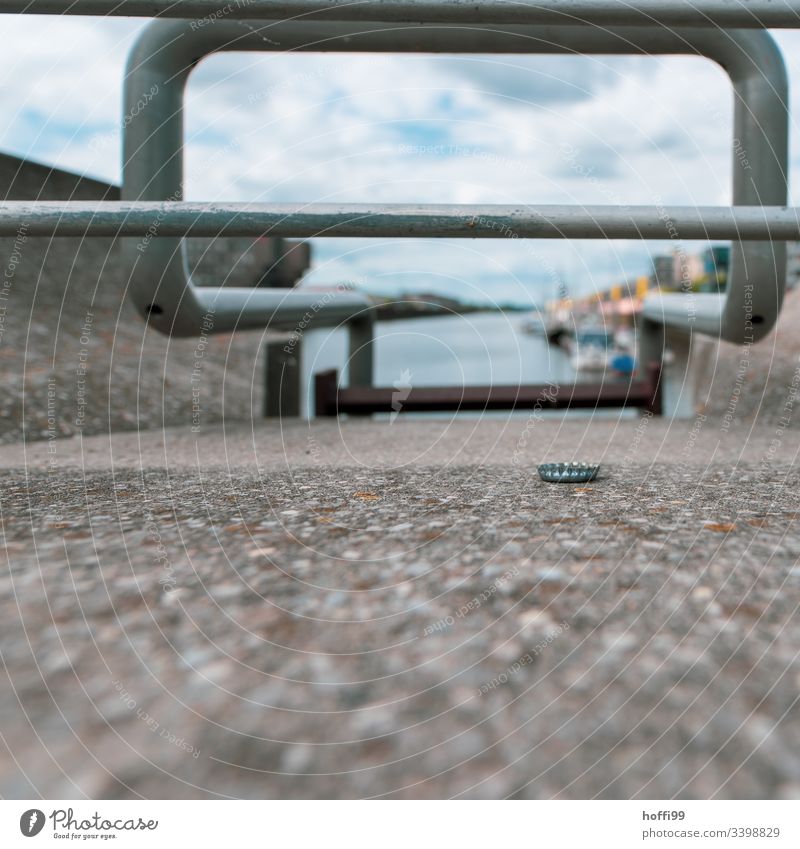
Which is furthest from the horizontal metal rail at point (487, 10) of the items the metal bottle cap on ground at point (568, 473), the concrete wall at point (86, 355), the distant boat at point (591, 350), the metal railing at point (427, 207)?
the distant boat at point (591, 350)

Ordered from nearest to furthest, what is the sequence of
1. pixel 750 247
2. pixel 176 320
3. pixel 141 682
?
1. pixel 141 682
2. pixel 750 247
3. pixel 176 320

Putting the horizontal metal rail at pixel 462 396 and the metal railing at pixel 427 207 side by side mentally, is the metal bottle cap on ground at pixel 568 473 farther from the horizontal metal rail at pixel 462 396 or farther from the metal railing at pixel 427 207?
the horizontal metal rail at pixel 462 396

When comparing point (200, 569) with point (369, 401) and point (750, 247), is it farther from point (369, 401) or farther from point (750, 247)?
point (369, 401)

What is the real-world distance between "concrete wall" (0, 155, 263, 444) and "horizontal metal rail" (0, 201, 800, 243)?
0.41ft

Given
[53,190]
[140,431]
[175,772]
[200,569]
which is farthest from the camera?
[53,190]

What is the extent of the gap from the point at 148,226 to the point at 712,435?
2.52 metres

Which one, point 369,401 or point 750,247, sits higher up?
point 750,247

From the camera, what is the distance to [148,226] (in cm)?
190

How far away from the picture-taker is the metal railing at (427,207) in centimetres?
189

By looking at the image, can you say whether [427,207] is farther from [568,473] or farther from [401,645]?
[401,645]

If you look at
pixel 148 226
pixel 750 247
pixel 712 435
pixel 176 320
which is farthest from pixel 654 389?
pixel 148 226

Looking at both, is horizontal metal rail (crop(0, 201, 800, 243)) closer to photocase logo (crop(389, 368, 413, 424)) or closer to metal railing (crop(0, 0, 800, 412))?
metal railing (crop(0, 0, 800, 412))
